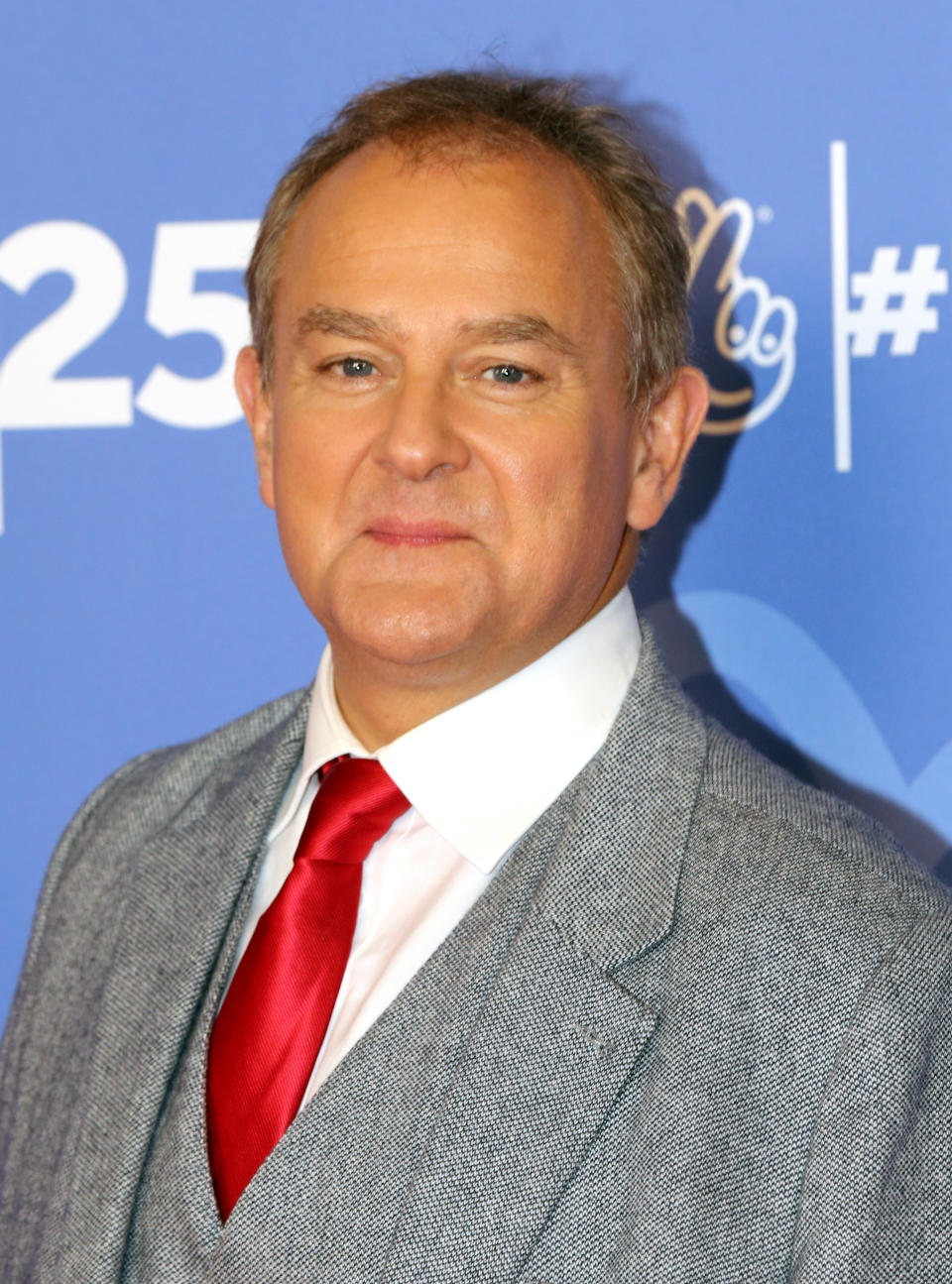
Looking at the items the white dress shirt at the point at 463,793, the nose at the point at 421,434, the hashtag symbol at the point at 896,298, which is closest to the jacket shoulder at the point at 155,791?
the white dress shirt at the point at 463,793

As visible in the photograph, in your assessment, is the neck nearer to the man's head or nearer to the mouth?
the man's head

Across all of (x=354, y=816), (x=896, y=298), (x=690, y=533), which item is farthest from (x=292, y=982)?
(x=896, y=298)

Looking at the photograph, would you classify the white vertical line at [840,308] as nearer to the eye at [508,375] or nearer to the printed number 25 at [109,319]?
the eye at [508,375]

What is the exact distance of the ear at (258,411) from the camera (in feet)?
5.93

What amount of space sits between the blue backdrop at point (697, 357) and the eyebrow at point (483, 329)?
527 mm

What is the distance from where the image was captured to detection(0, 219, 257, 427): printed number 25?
7.03ft

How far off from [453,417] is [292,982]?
587 millimetres

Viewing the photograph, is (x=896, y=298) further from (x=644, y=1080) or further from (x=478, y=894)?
(x=644, y=1080)

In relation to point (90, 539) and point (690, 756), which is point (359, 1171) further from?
point (90, 539)

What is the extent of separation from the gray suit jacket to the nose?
0.31 meters

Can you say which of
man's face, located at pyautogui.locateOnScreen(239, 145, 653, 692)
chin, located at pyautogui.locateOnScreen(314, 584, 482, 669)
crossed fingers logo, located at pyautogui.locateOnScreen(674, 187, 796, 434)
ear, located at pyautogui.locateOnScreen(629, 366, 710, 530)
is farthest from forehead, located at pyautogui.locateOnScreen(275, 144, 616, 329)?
crossed fingers logo, located at pyautogui.locateOnScreen(674, 187, 796, 434)

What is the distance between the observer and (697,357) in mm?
2066

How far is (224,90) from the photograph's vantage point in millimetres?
2121

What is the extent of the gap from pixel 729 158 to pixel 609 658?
2.48 ft
